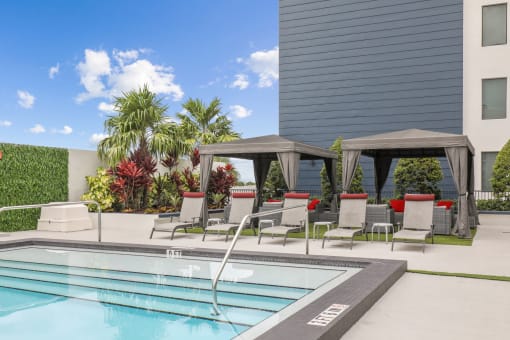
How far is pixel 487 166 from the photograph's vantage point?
1642 centimetres

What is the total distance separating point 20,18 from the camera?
2347cm

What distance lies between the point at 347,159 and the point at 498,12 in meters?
10.0

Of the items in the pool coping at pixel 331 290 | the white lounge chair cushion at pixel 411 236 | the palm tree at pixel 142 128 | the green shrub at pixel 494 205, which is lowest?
the pool coping at pixel 331 290

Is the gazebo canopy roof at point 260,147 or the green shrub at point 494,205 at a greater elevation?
the gazebo canopy roof at point 260,147

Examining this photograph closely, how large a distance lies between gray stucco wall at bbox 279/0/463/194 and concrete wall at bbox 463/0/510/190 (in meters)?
0.30

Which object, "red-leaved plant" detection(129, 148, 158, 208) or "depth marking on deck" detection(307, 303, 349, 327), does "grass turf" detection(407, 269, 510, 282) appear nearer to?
"depth marking on deck" detection(307, 303, 349, 327)

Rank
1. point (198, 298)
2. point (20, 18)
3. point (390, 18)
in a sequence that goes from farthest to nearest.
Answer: point (20, 18) → point (390, 18) → point (198, 298)

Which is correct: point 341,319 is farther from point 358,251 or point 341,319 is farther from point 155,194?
point 155,194

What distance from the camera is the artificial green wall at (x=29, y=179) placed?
12.1 meters

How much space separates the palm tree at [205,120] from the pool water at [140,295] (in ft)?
53.4

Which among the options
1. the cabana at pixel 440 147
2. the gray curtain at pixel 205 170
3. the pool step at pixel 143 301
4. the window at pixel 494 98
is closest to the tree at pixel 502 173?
the cabana at pixel 440 147

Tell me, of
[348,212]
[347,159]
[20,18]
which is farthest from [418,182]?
[20,18]

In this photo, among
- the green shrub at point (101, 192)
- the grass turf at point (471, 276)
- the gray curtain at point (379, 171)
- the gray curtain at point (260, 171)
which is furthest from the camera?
the gray curtain at point (260, 171)

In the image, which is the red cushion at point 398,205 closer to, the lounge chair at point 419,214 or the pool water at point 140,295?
the lounge chair at point 419,214
